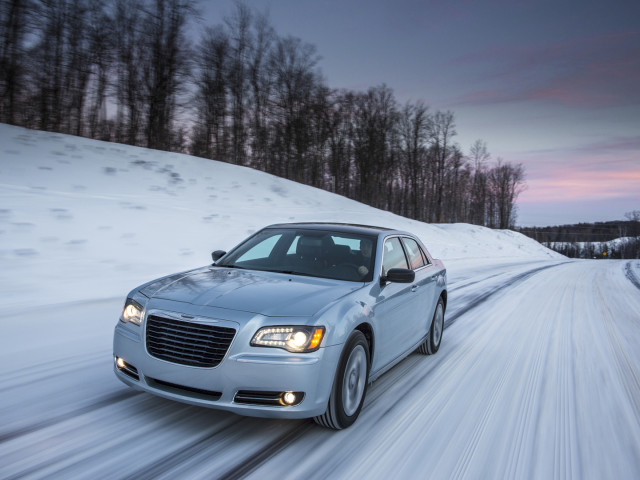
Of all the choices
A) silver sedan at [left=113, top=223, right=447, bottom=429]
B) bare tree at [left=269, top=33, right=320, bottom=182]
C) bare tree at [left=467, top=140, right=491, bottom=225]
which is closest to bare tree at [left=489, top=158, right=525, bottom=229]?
bare tree at [left=467, top=140, right=491, bottom=225]

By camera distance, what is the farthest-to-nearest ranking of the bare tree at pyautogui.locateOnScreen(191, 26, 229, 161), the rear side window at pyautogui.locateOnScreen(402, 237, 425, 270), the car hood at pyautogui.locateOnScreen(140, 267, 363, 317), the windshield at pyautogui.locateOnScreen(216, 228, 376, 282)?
the bare tree at pyautogui.locateOnScreen(191, 26, 229, 161) → the rear side window at pyautogui.locateOnScreen(402, 237, 425, 270) → the windshield at pyautogui.locateOnScreen(216, 228, 376, 282) → the car hood at pyautogui.locateOnScreen(140, 267, 363, 317)

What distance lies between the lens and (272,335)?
3.19 meters

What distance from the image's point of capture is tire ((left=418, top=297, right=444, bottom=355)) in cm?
584

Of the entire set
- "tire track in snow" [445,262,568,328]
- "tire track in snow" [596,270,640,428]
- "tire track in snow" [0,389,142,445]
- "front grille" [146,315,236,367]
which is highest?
"front grille" [146,315,236,367]

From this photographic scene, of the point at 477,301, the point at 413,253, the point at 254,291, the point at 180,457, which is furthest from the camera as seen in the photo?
the point at 477,301

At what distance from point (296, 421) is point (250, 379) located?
813 mm

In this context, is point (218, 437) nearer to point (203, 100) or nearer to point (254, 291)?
point (254, 291)

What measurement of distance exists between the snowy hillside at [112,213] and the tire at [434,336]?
203 inches

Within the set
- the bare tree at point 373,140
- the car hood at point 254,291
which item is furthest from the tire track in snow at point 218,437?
the bare tree at point 373,140

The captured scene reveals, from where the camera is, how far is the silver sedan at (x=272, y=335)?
123 inches

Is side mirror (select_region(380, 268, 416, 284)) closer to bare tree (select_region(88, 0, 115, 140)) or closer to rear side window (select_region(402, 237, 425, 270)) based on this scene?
rear side window (select_region(402, 237, 425, 270))

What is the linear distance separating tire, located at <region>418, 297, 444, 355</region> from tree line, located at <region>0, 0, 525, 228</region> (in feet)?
63.0

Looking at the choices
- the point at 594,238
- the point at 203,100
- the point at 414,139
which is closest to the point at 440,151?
the point at 414,139

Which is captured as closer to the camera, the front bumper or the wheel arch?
the front bumper
